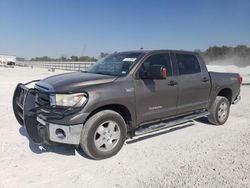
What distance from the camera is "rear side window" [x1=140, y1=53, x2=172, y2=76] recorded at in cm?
461

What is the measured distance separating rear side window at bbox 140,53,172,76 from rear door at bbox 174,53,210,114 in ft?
0.84

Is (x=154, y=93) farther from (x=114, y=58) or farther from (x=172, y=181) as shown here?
(x=172, y=181)

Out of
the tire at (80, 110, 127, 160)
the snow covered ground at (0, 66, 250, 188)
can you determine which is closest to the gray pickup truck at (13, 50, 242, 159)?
the tire at (80, 110, 127, 160)

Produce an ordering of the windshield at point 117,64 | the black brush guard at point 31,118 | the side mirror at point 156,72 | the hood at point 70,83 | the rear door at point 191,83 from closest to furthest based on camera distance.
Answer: the hood at point 70,83 → the black brush guard at point 31,118 → the side mirror at point 156,72 → the windshield at point 117,64 → the rear door at point 191,83

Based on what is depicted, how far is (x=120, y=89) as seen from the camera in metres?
4.13

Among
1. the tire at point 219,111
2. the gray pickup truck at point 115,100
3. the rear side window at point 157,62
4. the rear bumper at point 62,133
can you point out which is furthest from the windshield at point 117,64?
the tire at point 219,111

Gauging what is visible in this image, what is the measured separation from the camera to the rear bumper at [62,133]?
12.0 ft

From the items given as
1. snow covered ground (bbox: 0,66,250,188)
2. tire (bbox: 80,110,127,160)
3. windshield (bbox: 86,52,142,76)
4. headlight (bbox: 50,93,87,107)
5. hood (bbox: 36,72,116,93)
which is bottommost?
snow covered ground (bbox: 0,66,250,188)

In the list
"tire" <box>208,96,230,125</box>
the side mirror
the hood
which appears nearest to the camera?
the hood

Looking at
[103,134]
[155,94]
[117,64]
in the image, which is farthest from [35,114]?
[155,94]

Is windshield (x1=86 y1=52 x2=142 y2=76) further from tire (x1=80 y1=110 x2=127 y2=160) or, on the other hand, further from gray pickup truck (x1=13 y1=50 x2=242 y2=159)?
tire (x1=80 y1=110 x2=127 y2=160)

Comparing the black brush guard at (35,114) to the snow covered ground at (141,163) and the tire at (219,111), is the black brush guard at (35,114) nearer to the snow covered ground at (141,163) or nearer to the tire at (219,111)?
the snow covered ground at (141,163)

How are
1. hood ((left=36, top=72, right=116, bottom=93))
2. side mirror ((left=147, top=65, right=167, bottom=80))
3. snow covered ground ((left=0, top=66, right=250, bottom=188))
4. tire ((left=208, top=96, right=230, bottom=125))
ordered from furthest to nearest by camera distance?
1. tire ((left=208, top=96, right=230, bottom=125))
2. side mirror ((left=147, top=65, right=167, bottom=80))
3. hood ((left=36, top=72, right=116, bottom=93))
4. snow covered ground ((left=0, top=66, right=250, bottom=188))

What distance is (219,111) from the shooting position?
6.21m
